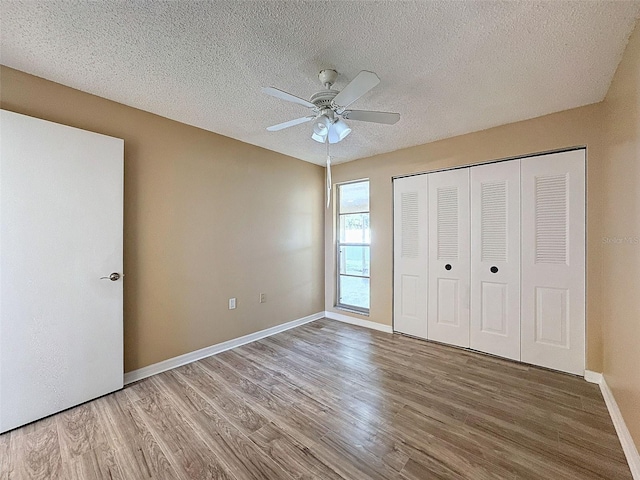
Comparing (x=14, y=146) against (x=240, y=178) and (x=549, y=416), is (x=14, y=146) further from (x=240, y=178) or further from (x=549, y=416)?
(x=549, y=416)

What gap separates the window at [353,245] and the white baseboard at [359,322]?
0.17 m

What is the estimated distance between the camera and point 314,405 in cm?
209

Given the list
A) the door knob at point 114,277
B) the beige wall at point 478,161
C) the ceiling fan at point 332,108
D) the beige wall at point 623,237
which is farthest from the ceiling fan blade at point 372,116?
the door knob at point 114,277

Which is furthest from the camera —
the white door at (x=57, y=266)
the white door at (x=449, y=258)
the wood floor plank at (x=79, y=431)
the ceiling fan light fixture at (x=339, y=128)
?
the white door at (x=449, y=258)

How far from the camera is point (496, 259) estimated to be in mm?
2920

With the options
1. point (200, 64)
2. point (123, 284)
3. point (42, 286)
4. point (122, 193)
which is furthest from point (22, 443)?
point (200, 64)

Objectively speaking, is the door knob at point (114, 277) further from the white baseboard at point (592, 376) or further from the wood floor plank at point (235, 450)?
the white baseboard at point (592, 376)

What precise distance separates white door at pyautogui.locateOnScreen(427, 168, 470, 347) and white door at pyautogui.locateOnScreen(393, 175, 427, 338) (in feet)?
0.29

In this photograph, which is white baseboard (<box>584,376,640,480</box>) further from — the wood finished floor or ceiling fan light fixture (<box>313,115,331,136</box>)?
ceiling fan light fixture (<box>313,115,331,136</box>)

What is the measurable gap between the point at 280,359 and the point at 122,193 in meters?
2.18

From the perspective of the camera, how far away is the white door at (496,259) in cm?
280

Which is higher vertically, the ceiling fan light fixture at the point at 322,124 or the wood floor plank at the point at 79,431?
the ceiling fan light fixture at the point at 322,124

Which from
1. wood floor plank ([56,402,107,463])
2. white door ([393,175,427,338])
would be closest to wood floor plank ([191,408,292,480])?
wood floor plank ([56,402,107,463])

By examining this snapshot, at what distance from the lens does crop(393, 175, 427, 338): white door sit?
3.45 m
